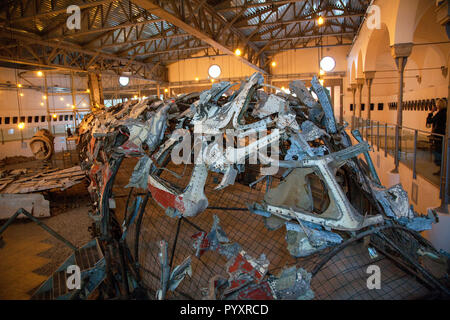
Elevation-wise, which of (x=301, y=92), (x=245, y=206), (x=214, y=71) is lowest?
(x=245, y=206)

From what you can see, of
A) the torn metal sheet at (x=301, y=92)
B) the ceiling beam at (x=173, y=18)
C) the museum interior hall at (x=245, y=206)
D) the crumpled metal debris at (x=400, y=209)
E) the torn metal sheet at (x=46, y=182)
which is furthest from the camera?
the torn metal sheet at (x=46, y=182)

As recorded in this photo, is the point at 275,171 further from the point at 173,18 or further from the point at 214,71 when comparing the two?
the point at 214,71

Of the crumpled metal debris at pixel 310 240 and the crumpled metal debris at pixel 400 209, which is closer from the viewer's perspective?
the crumpled metal debris at pixel 310 240

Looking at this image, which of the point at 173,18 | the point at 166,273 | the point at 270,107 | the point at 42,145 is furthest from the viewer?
the point at 42,145

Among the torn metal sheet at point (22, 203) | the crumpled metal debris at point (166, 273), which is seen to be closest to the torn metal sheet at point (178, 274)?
the crumpled metal debris at point (166, 273)

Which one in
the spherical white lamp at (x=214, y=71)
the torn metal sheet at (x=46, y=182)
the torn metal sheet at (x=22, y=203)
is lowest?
the torn metal sheet at (x=22, y=203)

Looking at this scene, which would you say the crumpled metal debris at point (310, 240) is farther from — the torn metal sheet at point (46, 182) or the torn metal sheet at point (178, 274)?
Answer: the torn metal sheet at point (46, 182)

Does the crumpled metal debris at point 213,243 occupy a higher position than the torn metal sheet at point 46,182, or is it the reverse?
the crumpled metal debris at point 213,243

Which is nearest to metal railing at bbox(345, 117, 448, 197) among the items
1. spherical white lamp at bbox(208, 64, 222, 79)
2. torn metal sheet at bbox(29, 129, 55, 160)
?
torn metal sheet at bbox(29, 129, 55, 160)

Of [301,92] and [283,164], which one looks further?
[301,92]

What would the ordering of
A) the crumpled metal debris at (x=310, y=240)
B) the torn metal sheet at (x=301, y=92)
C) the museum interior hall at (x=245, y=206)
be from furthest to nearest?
the torn metal sheet at (x=301, y=92)
the museum interior hall at (x=245, y=206)
the crumpled metal debris at (x=310, y=240)

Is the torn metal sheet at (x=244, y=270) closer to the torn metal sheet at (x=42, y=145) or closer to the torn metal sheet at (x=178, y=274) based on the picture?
the torn metal sheet at (x=178, y=274)

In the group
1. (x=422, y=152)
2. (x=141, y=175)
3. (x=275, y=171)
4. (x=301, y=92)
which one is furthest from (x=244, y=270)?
(x=422, y=152)

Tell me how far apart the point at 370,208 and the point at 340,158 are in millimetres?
993
